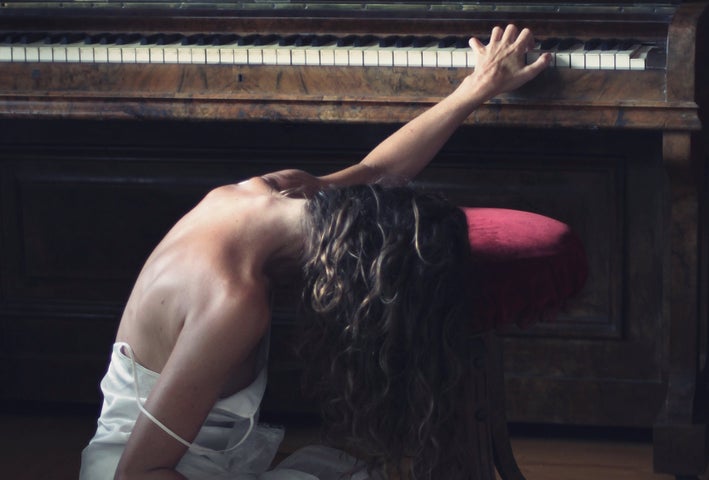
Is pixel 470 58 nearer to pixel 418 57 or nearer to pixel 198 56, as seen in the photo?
pixel 418 57

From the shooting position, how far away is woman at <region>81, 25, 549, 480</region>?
1562mm

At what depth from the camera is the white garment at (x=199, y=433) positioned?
5.77 feet

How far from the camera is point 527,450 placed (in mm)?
2715

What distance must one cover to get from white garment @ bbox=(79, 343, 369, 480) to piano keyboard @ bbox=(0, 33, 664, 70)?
2.59 feet

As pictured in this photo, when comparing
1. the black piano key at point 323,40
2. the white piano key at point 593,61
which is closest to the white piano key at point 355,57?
the black piano key at point 323,40

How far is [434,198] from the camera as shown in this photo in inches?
63.3

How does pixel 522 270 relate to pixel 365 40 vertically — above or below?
below

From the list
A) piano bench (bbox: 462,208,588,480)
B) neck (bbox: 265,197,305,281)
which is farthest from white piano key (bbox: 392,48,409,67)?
neck (bbox: 265,197,305,281)

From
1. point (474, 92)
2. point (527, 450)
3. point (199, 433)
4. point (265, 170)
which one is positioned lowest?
point (527, 450)

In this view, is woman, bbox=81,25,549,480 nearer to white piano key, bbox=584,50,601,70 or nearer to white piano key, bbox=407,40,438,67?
white piano key, bbox=407,40,438,67

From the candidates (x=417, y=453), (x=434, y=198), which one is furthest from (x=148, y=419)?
(x=434, y=198)

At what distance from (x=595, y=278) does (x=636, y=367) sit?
0.72 feet

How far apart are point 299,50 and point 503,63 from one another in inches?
15.7

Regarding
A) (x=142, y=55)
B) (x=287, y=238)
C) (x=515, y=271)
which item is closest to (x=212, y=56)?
(x=142, y=55)
